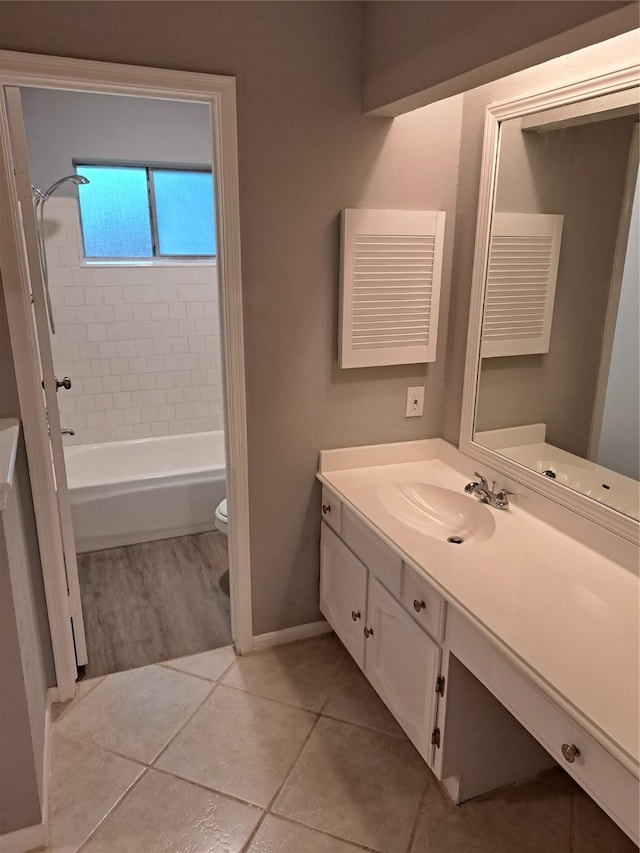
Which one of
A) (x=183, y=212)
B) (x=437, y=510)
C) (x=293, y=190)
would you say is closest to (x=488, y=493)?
(x=437, y=510)

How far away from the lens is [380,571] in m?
1.92

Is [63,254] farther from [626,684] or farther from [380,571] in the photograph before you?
[626,684]

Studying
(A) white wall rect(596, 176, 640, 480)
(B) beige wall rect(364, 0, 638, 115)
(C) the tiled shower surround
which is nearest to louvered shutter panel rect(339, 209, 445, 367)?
(B) beige wall rect(364, 0, 638, 115)

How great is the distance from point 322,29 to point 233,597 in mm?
2087

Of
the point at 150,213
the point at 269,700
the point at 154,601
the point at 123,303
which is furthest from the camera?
the point at 150,213

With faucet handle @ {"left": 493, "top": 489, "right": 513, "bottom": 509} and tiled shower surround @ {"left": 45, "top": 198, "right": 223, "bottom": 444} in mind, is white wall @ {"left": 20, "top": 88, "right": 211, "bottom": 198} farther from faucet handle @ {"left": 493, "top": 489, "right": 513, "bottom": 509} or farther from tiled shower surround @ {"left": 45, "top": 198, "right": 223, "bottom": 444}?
faucet handle @ {"left": 493, "top": 489, "right": 513, "bottom": 509}

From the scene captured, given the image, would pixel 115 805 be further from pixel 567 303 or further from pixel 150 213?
pixel 150 213

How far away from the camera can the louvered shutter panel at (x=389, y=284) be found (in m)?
2.13

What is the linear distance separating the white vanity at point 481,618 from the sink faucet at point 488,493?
0.03m

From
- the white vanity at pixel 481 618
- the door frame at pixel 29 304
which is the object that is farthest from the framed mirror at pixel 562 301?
the door frame at pixel 29 304

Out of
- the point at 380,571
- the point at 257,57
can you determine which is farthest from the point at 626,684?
the point at 257,57

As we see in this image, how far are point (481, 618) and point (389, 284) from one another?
4.15 feet

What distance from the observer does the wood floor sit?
2553 millimetres

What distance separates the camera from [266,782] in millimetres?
1900
